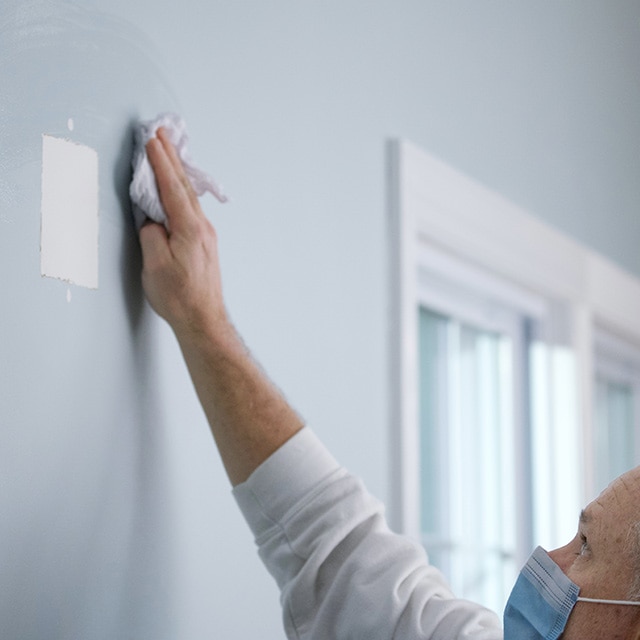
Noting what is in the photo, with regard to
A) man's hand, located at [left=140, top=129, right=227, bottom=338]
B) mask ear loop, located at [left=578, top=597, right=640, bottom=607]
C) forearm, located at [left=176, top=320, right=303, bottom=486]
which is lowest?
mask ear loop, located at [left=578, top=597, right=640, bottom=607]

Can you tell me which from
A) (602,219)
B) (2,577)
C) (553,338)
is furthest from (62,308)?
(602,219)

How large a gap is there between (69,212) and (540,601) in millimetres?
594

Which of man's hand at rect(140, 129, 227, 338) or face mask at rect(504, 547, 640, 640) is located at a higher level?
man's hand at rect(140, 129, 227, 338)

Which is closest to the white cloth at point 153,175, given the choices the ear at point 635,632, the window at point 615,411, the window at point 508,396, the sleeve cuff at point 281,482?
the sleeve cuff at point 281,482

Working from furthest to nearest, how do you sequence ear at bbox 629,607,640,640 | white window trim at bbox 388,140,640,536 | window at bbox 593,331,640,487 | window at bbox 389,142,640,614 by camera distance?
window at bbox 593,331,640,487, window at bbox 389,142,640,614, white window trim at bbox 388,140,640,536, ear at bbox 629,607,640,640

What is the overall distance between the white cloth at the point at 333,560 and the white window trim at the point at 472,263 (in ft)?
1.12

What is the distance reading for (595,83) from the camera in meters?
2.43

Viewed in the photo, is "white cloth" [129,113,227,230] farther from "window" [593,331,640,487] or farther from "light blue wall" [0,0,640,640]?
"window" [593,331,640,487]

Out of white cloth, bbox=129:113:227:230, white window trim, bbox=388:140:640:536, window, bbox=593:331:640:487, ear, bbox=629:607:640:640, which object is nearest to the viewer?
ear, bbox=629:607:640:640

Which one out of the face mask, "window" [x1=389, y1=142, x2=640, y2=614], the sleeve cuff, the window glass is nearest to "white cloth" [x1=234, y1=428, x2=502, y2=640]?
the sleeve cuff

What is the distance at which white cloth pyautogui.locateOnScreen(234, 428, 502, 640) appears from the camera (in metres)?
1.20

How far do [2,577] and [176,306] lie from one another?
323mm

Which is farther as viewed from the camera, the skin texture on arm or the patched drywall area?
the skin texture on arm

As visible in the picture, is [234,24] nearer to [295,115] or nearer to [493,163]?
[295,115]
